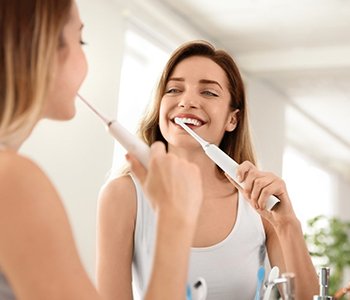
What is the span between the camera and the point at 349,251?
606cm

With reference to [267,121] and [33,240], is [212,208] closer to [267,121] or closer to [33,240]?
[33,240]

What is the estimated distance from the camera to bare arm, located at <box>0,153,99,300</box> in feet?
2.24

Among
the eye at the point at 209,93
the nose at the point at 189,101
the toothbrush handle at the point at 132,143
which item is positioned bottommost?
the toothbrush handle at the point at 132,143

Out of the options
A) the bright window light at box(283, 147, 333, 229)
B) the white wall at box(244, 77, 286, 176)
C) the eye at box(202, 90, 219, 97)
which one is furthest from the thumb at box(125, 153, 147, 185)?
the bright window light at box(283, 147, 333, 229)

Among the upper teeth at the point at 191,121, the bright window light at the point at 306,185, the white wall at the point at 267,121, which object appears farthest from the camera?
the bright window light at the point at 306,185

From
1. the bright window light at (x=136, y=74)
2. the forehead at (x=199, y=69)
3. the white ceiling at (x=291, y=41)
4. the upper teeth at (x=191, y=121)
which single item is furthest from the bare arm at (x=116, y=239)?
the white ceiling at (x=291, y=41)

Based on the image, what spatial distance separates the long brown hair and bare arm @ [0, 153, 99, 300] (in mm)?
839

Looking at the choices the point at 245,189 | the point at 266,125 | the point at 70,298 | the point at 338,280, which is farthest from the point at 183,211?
the point at 338,280

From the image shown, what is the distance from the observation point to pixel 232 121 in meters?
1.60

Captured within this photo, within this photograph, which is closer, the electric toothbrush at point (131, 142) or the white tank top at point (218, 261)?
the electric toothbrush at point (131, 142)

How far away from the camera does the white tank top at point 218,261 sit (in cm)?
129

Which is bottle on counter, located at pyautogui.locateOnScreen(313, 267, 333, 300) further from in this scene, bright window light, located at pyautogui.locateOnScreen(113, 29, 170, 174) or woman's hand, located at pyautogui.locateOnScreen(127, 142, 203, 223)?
bright window light, located at pyautogui.locateOnScreen(113, 29, 170, 174)

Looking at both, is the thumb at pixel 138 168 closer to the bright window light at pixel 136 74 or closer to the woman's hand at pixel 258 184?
the woman's hand at pixel 258 184

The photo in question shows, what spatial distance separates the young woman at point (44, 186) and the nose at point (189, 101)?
60 centimetres
